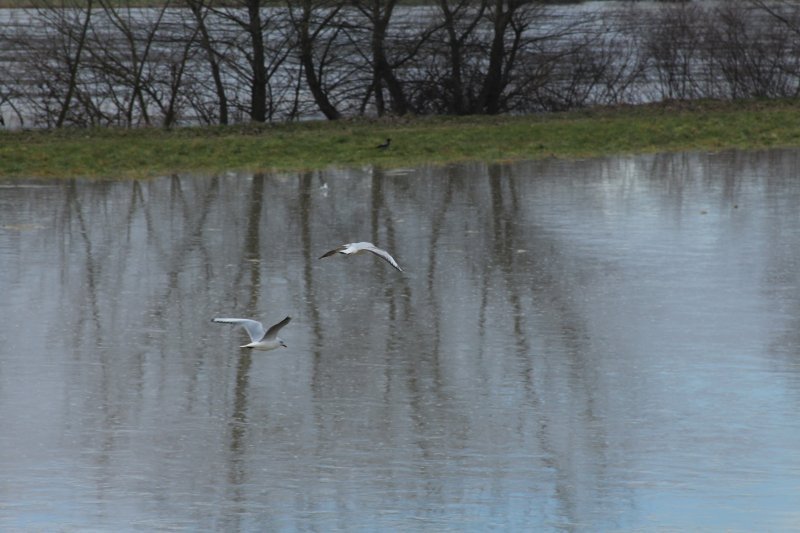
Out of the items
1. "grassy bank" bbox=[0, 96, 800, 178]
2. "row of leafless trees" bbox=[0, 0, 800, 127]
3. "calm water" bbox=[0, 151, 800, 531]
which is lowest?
"calm water" bbox=[0, 151, 800, 531]

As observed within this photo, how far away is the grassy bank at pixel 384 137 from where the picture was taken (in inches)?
694

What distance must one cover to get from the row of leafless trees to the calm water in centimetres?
622

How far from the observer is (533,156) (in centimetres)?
1820

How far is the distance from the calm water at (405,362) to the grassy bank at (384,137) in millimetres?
2031

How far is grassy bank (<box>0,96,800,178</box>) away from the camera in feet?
57.8

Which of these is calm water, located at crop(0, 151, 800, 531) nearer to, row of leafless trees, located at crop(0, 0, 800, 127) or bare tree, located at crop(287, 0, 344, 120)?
bare tree, located at crop(287, 0, 344, 120)

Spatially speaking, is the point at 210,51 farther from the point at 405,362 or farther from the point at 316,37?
the point at 405,362

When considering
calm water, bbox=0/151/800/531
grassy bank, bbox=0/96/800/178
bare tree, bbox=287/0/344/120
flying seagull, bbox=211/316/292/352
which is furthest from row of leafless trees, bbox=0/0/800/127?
flying seagull, bbox=211/316/292/352

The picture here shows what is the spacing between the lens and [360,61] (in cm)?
2244

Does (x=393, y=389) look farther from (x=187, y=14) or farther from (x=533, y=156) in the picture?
(x=187, y=14)

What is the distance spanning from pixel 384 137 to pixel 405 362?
1031 centimetres

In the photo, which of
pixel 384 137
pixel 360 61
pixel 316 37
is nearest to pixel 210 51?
pixel 316 37

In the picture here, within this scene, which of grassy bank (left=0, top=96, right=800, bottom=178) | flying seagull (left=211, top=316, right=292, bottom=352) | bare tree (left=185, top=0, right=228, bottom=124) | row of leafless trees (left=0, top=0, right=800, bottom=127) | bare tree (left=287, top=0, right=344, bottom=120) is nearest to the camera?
flying seagull (left=211, top=316, right=292, bottom=352)

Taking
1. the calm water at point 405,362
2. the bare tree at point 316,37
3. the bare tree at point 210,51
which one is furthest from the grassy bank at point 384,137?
the calm water at point 405,362
